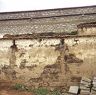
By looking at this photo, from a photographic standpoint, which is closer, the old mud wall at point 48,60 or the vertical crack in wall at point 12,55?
the old mud wall at point 48,60

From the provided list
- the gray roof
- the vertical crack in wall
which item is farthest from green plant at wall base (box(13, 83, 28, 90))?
the gray roof

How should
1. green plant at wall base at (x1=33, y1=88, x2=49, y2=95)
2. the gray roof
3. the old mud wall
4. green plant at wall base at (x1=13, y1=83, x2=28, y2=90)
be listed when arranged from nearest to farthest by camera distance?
green plant at wall base at (x1=33, y1=88, x2=49, y2=95)
the old mud wall
green plant at wall base at (x1=13, y1=83, x2=28, y2=90)
the gray roof

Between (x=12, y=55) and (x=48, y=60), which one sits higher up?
(x=12, y=55)

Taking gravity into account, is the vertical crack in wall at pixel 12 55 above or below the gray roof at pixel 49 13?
below

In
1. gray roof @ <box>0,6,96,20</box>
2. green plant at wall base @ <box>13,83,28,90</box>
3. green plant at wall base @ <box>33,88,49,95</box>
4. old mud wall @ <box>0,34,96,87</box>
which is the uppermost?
gray roof @ <box>0,6,96,20</box>

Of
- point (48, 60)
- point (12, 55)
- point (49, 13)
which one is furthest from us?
point (49, 13)

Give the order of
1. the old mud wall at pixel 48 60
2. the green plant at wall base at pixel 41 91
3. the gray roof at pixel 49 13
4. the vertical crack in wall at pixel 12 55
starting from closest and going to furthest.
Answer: the green plant at wall base at pixel 41 91 → the old mud wall at pixel 48 60 → the vertical crack in wall at pixel 12 55 → the gray roof at pixel 49 13

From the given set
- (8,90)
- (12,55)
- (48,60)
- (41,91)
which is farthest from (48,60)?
(8,90)

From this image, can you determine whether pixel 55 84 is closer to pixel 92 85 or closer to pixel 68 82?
pixel 68 82

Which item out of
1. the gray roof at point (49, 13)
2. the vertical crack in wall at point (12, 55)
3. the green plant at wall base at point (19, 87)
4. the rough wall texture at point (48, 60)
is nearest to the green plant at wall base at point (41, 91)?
the rough wall texture at point (48, 60)

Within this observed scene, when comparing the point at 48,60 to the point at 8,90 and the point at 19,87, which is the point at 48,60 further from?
the point at 8,90

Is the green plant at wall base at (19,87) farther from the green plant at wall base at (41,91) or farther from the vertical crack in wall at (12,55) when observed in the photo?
the vertical crack in wall at (12,55)

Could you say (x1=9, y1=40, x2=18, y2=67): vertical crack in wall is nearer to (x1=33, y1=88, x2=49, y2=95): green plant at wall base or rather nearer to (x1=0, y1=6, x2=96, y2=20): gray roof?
(x1=33, y1=88, x2=49, y2=95): green plant at wall base

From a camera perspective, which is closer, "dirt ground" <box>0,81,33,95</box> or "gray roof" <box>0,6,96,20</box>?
"dirt ground" <box>0,81,33,95</box>
